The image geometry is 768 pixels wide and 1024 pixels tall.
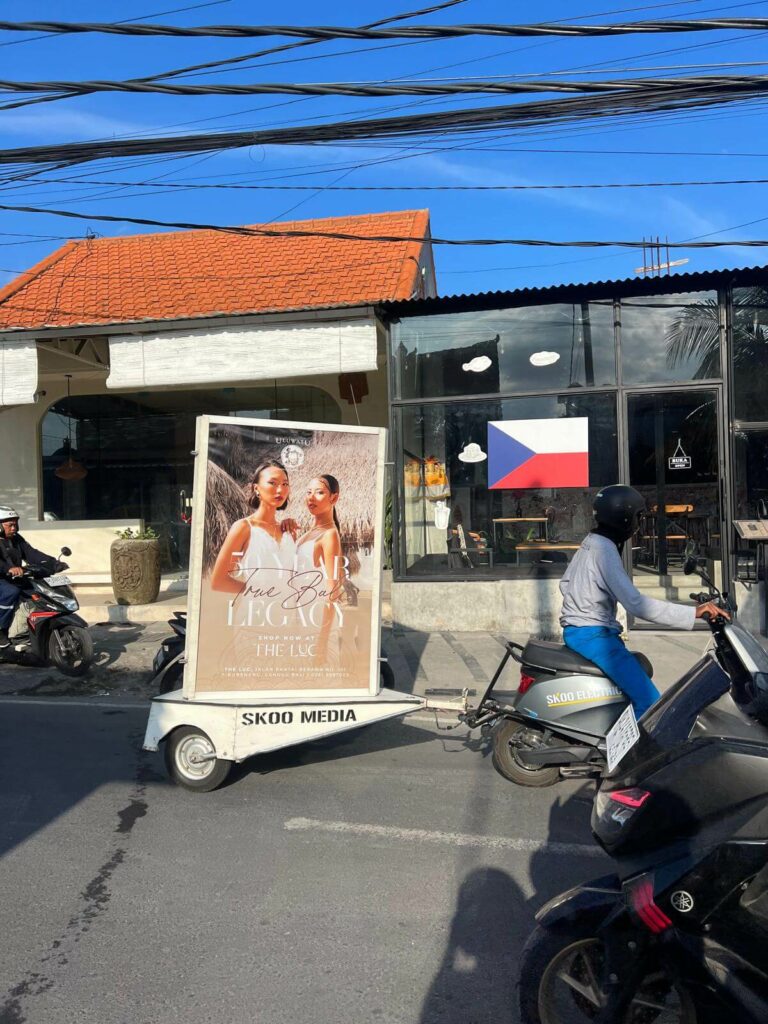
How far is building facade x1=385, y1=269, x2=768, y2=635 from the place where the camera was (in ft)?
32.5

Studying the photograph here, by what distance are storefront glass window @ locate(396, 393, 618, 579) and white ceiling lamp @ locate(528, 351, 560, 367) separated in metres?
0.43

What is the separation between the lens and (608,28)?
624 centimetres

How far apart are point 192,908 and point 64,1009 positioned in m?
0.75

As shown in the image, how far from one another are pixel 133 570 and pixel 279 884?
8.69 m

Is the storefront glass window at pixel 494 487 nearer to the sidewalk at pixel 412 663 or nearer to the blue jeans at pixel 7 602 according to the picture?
the sidewalk at pixel 412 663

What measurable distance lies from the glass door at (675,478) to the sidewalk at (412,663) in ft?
3.43

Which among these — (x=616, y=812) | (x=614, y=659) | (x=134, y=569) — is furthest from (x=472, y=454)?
(x=616, y=812)

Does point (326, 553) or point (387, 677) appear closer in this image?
point (326, 553)

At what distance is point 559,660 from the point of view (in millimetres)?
4715

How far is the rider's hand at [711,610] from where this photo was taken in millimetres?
3273

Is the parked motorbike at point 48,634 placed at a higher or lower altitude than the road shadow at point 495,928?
higher

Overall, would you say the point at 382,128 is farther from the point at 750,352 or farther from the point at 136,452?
the point at 136,452

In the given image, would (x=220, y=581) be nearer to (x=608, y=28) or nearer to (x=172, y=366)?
(x=608, y=28)

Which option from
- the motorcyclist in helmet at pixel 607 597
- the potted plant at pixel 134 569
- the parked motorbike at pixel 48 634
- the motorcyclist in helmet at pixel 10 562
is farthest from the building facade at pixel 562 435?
the motorcyclist in helmet at pixel 607 597
